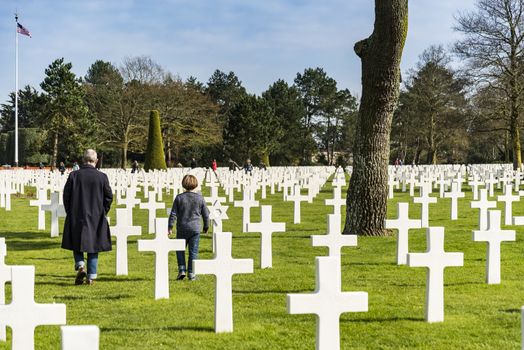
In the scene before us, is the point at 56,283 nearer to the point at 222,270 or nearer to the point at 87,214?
the point at 87,214

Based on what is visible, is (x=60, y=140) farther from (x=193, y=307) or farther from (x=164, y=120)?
(x=193, y=307)

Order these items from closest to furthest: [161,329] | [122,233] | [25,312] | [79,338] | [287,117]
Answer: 1. [79,338]
2. [25,312]
3. [161,329]
4. [122,233]
5. [287,117]

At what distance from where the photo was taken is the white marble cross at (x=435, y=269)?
5922 mm

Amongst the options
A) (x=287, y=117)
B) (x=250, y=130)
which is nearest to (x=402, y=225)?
(x=250, y=130)

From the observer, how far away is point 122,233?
8523 millimetres

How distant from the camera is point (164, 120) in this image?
56375mm

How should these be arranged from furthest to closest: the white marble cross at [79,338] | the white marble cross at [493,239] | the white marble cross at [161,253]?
the white marble cross at [493,239] < the white marble cross at [161,253] < the white marble cross at [79,338]

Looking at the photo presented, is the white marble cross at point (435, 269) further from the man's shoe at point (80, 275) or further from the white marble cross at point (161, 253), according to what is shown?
the man's shoe at point (80, 275)

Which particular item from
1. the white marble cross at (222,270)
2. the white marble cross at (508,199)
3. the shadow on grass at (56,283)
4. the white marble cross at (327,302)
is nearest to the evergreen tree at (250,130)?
the white marble cross at (508,199)

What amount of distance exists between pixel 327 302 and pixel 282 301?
8.34 feet

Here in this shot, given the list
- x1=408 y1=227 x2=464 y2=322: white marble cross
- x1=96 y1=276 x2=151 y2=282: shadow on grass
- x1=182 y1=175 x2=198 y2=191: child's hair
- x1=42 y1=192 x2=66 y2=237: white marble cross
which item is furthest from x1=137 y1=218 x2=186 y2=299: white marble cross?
x1=42 y1=192 x2=66 y2=237: white marble cross

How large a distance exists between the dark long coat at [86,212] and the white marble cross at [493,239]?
4.06m

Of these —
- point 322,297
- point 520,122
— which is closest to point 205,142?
point 520,122

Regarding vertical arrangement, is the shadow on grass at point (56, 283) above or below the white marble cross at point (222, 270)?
below
